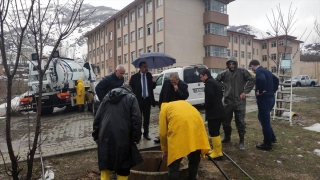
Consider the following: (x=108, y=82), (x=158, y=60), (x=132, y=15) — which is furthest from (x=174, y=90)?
(x=132, y=15)

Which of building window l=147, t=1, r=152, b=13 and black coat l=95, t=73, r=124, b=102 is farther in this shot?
building window l=147, t=1, r=152, b=13

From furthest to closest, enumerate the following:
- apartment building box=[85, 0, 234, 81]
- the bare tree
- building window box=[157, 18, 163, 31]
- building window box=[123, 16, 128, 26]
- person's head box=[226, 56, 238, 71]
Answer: building window box=[123, 16, 128, 26] < building window box=[157, 18, 163, 31] < apartment building box=[85, 0, 234, 81] < person's head box=[226, 56, 238, 71] < the bare tree

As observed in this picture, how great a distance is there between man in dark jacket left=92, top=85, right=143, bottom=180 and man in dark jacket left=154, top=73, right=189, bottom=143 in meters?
1.67

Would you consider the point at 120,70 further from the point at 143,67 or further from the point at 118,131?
the point at 118,131

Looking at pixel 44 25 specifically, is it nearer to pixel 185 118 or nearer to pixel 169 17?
pixel 185 118

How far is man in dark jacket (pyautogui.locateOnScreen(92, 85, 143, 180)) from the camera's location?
9.94ft

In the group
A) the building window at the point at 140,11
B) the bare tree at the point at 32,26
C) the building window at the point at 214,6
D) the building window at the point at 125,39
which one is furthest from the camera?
the building window at the point at 125,39

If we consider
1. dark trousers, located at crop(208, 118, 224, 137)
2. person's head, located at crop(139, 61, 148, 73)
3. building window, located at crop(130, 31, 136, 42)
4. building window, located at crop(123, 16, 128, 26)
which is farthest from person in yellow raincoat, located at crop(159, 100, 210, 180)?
building window, located at crop(123, 16, 128, 26)

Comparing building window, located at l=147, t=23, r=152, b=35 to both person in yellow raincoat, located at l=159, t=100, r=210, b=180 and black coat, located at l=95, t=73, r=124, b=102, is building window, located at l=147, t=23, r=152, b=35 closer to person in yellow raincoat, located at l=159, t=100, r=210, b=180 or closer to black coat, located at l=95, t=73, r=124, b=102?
black coat, located at l=95, t=73, r=124, b=102

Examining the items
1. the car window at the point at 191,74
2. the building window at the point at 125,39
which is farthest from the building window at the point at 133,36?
the car window at the point at 191,74

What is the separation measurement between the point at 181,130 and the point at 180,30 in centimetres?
2809

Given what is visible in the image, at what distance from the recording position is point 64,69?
12484 millimetres

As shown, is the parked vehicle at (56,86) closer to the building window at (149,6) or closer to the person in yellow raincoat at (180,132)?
the person in yellow raincoat at (180,132)

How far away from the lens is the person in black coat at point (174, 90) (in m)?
4.76
